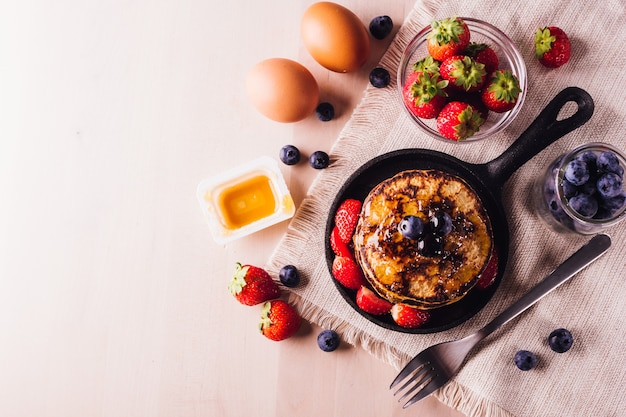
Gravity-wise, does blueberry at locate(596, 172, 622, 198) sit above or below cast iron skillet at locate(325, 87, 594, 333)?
above

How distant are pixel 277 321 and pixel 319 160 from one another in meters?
0.43

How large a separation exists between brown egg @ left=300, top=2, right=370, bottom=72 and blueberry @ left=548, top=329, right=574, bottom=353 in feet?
2.80

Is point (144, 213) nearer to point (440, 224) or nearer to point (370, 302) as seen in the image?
point (370, 302)

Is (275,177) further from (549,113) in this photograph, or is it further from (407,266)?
(549,113)

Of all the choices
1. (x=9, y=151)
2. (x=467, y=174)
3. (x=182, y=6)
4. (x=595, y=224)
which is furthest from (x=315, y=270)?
(x=9, y=151)

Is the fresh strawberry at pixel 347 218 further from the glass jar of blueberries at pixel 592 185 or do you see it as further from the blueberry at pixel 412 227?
the glass jar of blueberries at pixel 592 185

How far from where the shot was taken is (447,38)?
4.12ft

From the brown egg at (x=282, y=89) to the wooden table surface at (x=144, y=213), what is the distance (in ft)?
0.30

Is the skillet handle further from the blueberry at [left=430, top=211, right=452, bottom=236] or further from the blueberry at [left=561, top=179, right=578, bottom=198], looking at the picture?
the blueberry at [left=430, top=211, right=452, bottom=236]

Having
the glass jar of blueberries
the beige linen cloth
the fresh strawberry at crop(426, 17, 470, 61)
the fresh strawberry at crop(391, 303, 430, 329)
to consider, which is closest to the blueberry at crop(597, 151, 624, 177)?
the glass jar of blueberries

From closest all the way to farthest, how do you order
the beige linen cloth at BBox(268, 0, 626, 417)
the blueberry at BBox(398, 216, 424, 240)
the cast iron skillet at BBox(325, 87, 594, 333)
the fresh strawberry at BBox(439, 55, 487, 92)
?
the blueberry at BBox(398, 216, 424, 240) → the fresh strawberry at BBox(439, 55, 487, 92) → the cast iron skillet at BBox(325, 87, 594, 333) → the beige linen cloth at BBox(268, 0, 626, 417)

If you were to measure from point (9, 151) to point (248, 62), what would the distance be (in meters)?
0.73

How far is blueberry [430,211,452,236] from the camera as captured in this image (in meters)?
1.13

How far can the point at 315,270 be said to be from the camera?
1487 millimetres
